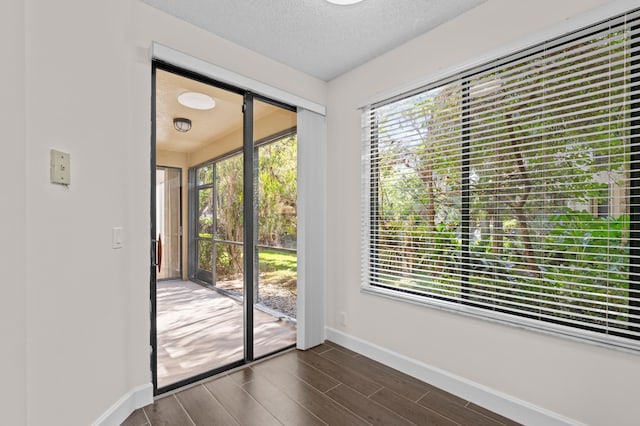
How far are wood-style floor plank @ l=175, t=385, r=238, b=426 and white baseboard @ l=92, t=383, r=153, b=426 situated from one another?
201mm

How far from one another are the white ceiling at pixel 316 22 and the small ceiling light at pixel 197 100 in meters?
0.50

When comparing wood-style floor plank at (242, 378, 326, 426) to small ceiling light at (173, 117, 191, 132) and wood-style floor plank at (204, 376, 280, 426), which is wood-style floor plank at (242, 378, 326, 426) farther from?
small ceiling light at (173, 117, 191, 132)

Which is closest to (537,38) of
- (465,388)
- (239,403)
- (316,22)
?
(316,22)

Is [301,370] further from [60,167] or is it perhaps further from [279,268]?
[60,167]

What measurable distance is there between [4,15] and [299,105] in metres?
2.04

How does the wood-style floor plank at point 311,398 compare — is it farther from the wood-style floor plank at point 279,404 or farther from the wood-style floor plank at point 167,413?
the wood-style floor plank at point 167,413

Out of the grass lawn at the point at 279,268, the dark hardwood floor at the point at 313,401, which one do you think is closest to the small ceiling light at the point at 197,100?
the grass lawn at the point at 279,268

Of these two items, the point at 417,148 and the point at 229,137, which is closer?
the point at 417,148

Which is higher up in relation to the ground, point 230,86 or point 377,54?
point 377,54

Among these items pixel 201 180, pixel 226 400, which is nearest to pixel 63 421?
pixel 226 400

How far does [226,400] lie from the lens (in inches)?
80.6

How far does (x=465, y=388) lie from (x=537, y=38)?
90.0 inches

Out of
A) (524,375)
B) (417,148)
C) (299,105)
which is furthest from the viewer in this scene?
(299,105)

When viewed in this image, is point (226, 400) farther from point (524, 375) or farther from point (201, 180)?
point (524, 375)
